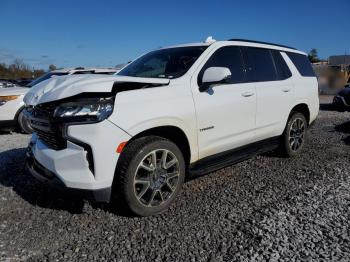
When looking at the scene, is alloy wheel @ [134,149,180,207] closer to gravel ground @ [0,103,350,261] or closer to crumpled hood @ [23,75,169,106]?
gravel ground @ [0,103,350,261]

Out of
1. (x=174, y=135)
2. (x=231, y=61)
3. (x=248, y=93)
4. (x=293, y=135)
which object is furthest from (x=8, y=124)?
(x=293, y=135)

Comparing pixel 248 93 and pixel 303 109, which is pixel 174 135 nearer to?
pixel 248 93

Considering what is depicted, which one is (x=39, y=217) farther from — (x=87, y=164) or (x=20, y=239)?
(x=87, y=164)

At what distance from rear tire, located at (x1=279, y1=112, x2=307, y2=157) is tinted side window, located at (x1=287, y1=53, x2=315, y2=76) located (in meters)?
0.77

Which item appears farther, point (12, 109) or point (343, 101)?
point (343, 101)

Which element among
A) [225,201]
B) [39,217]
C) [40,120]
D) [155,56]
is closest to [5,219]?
[39,217]

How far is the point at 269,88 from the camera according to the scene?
4695mm

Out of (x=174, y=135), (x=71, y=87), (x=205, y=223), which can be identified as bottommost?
(x=205, y=223)

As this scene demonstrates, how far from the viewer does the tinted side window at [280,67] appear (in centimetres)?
507

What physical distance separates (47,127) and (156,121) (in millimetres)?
1036

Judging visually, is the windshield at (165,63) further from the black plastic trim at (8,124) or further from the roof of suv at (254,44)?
the black plastic trim at (8,124)

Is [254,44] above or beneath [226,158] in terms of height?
above

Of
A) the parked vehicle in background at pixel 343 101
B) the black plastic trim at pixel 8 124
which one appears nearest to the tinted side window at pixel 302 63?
the black plastic trim at pixel 8 124

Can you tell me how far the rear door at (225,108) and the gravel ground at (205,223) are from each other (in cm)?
61
